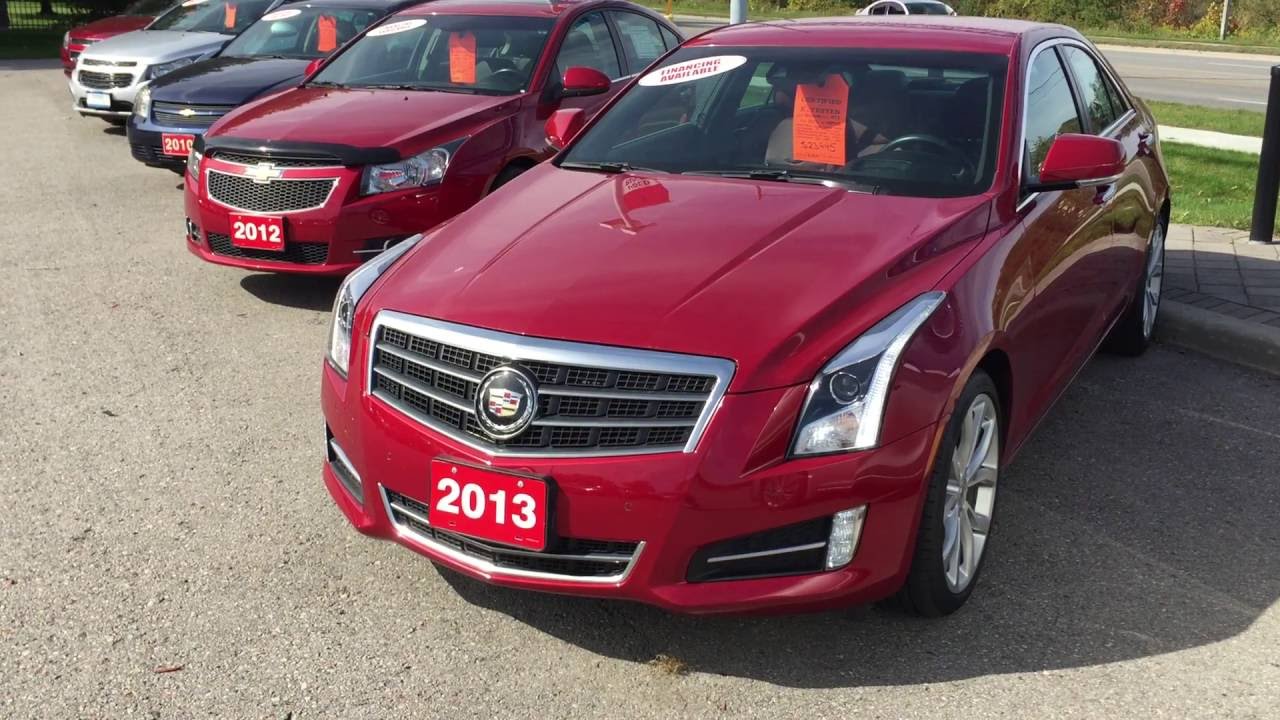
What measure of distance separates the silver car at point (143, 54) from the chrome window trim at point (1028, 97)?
917 centimetres

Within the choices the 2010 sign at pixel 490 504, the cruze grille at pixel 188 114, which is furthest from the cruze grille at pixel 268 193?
the 2010 sign at pixel 490 504

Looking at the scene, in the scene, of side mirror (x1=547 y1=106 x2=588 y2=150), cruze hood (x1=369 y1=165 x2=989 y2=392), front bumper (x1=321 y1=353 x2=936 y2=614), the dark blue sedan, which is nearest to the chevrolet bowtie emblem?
side mirror (x1=547 y1=106 x2=588 y2=150)

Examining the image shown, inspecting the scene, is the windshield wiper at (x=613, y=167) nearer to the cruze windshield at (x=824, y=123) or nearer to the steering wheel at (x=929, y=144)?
the cruze windshield at (x=824, y=123)

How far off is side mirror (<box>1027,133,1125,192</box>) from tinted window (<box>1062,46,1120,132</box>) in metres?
1.16

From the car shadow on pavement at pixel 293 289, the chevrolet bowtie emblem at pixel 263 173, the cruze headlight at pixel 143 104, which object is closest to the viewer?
the chevrolet bowtie emblem at pixel 263 173

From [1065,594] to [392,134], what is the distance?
14.6ft

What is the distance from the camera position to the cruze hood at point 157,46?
12789 mm

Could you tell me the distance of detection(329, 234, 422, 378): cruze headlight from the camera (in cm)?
379

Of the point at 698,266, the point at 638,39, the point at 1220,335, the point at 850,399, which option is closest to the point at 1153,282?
the point at 1220,335

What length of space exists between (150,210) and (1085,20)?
3801 centimetres

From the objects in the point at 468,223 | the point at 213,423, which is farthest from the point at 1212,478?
the point at 213,423

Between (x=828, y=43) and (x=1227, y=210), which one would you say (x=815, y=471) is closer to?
(x=828, y=43)

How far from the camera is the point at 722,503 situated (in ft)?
10.2

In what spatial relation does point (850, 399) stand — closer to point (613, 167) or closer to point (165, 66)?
point (613, 167)
